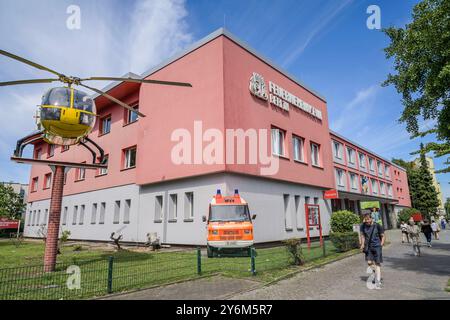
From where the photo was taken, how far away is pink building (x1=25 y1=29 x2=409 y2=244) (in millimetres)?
16406

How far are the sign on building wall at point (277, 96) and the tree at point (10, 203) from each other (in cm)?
4143

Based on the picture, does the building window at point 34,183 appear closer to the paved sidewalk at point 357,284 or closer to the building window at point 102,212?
the building window at point 102,212

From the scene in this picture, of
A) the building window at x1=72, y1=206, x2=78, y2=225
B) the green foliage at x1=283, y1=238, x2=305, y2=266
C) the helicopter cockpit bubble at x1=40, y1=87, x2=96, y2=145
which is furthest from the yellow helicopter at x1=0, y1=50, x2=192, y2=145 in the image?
the building window at x1=72, y1=206, x2=78, y2=225

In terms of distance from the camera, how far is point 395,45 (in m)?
10.7

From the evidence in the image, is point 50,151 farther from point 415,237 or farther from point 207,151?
point 415,237

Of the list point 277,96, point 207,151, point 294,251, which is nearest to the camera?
point 294,251

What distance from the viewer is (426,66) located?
9.34m

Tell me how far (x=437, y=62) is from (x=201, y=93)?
11.7 metres

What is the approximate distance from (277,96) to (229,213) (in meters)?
10.9

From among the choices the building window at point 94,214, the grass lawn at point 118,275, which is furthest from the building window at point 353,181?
the building window at point 94,214

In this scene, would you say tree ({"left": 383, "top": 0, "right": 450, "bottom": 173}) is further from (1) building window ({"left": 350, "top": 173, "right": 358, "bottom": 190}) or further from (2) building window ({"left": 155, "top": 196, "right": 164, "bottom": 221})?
(1) building window ({"left": 350, "top": 173, "right": 358, "bottom": 190})

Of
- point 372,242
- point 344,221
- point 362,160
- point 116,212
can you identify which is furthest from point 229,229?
point 362,160
